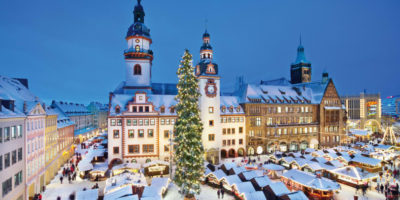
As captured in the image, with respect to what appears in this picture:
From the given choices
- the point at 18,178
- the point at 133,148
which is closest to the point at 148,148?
the point at 133,148

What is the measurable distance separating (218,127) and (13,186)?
3380cm

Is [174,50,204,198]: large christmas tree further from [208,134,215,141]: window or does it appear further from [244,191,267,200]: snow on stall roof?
[208,134,215,141]: window

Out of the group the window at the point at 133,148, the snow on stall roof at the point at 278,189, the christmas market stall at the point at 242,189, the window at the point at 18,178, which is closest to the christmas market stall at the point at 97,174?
the window at the point at 133,148

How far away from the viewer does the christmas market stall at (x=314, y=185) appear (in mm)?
26391

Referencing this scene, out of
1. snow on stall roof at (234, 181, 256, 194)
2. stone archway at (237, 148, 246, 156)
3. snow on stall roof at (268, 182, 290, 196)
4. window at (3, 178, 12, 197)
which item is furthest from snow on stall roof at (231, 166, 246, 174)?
window at (3, 178, 12, 197)

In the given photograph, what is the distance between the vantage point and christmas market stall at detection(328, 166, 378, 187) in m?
30.7

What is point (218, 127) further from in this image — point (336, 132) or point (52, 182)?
point (336, 132)

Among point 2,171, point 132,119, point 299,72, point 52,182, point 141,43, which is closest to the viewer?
point 2,171

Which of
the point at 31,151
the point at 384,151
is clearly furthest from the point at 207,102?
the point at 384,151

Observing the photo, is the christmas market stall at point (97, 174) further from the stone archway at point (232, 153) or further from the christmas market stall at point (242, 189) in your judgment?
the stone archway at point (232, 153)

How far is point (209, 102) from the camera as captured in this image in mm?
46062

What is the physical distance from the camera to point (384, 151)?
48500 mm

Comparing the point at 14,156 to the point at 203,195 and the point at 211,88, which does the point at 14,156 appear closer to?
the point at 203,195

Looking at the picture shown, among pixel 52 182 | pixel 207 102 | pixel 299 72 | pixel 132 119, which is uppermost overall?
pixel 299 72
